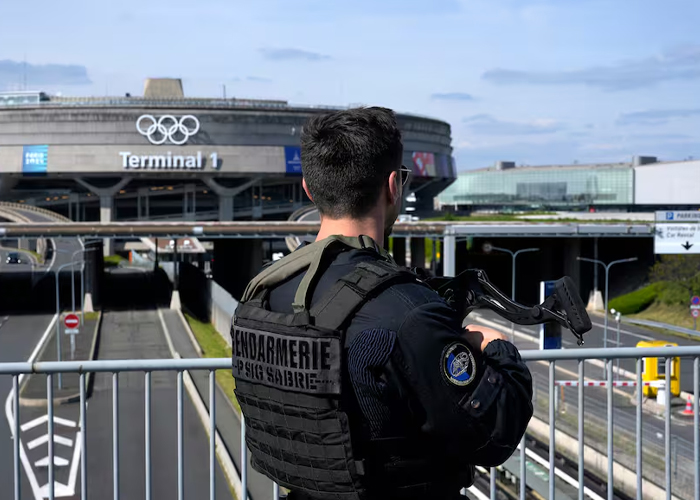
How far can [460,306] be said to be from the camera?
326cm

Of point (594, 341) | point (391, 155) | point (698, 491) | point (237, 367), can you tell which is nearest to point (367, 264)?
point (391, 155)

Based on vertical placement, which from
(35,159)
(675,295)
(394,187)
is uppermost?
(35,159)

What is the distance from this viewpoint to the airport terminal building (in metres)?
108

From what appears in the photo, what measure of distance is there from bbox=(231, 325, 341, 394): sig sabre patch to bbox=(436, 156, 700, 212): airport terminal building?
109451 millimetres

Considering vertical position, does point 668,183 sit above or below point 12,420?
above

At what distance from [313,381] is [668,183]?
114104mm

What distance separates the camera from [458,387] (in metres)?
2.62

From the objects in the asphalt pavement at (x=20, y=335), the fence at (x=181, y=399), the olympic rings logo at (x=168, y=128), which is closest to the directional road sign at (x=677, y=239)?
the asphalt pavement at (x=20, y=335)

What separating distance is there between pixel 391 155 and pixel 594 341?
1644 inches

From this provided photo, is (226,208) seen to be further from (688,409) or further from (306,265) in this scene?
(306,265)

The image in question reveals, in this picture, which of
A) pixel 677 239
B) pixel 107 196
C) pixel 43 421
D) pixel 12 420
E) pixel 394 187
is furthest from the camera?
pixel 107 196

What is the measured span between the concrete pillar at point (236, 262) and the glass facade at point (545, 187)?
61.9 meters

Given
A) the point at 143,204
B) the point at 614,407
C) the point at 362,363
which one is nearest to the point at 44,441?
the point at 614,407

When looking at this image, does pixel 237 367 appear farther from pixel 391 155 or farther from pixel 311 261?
pixel 391 155
